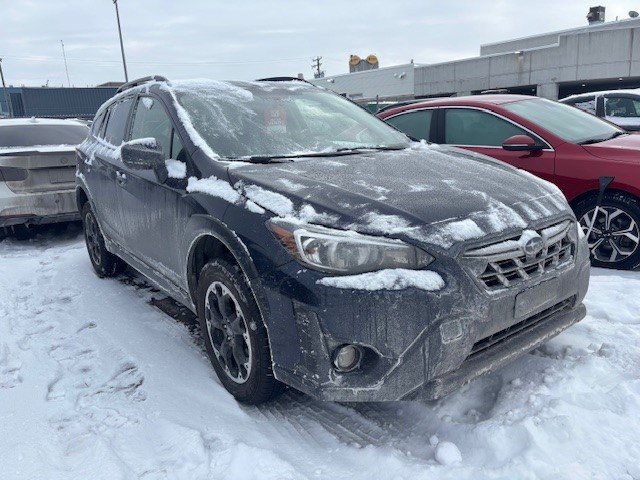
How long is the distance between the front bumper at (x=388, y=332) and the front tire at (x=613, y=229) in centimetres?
258

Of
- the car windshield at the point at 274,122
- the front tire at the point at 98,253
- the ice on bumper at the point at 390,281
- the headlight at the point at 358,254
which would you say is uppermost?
the car windshield at the point at 274,122

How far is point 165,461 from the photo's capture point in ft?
7.82

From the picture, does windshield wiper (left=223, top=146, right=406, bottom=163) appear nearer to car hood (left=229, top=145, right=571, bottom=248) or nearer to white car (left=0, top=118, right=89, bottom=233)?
car hood (left=229, top=145, right=571, bottom=248)

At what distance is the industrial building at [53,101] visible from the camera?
44500 millimetres

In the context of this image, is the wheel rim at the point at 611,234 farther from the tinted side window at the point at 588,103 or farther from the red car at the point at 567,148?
the tinted side window at the point at 588,103

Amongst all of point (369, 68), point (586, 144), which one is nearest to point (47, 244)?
point (586, 144)

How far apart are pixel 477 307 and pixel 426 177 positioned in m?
0.87

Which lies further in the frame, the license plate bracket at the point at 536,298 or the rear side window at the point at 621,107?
the rear side window at the point at 621,107

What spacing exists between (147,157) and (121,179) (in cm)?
92

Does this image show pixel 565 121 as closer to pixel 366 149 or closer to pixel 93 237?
pixel 366 149

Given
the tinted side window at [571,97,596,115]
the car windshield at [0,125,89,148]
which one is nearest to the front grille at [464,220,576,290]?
the car windshield at [0,125,89,148]

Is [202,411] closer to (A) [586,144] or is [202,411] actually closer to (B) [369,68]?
(A) [586,144]

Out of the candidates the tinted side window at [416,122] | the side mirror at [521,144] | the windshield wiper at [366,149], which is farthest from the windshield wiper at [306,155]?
the tinted side window at [416,122]

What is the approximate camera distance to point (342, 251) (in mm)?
2283
